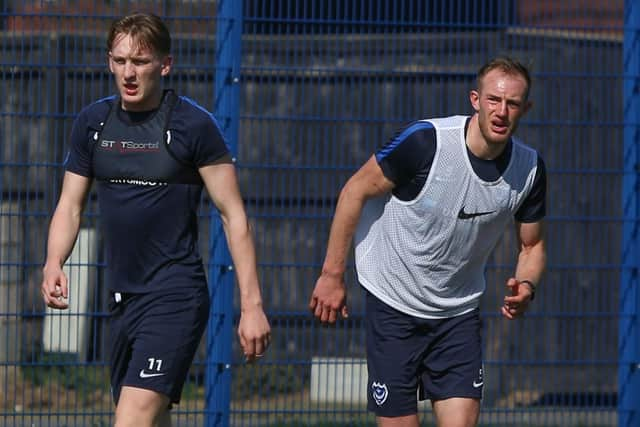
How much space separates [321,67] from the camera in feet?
24.6

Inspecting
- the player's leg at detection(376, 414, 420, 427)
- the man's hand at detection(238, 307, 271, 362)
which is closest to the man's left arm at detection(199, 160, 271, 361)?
the man's hand at detection(238, 307, 271, 362)

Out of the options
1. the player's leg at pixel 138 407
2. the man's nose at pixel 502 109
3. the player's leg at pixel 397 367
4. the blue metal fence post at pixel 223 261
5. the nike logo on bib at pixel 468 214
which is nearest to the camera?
the player's leg at pixel 138 407

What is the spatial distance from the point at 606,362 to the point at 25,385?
343cm

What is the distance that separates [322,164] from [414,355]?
2.36 metres

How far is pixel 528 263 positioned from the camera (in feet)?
18.3

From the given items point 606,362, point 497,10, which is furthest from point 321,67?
point 606,362

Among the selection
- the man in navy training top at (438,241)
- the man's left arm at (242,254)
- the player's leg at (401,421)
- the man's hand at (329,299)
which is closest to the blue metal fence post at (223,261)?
the man in navy training top at (438,241)

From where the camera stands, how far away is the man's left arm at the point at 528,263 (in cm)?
538

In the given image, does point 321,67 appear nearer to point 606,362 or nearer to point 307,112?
point 307,112

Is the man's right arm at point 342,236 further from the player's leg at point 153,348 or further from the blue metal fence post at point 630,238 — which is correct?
the blue metal fence post at point 630,238

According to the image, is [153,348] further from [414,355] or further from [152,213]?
[414,355]

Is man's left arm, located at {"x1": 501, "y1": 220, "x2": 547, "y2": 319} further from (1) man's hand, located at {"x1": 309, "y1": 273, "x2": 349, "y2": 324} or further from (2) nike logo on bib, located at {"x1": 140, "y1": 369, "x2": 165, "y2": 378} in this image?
(2) nike logo on bib, located at {"x1": 140, "y1": 369, "x2": 165, "y2": 378}

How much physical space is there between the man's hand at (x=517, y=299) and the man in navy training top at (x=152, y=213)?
3.57 feet

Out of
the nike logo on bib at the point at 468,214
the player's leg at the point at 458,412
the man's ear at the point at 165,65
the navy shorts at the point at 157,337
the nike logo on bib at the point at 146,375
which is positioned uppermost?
the man's ear at the point at 165,65
